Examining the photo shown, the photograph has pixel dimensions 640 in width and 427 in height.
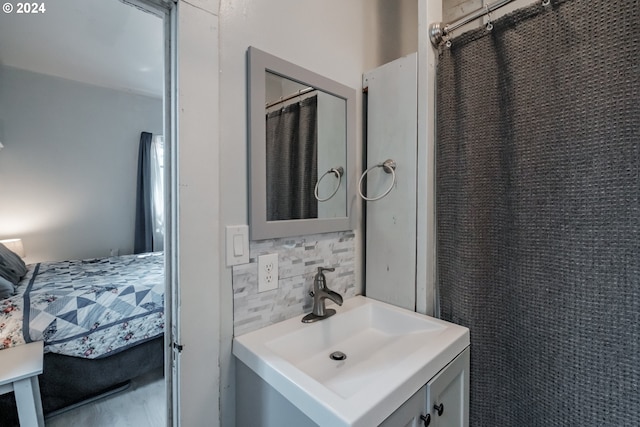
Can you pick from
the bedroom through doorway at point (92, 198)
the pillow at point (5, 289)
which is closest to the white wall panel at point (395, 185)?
the bedroom through doorway at point (92, 198)

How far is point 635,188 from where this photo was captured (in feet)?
2.17

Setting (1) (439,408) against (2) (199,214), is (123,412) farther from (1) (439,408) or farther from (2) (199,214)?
(1) (439,408)

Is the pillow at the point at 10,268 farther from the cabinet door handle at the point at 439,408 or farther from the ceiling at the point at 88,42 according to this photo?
the cabinet door handle at the point at 439,408

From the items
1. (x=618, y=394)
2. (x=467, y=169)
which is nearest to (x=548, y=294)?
(x=618, y=394)

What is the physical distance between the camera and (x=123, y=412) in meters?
1.68

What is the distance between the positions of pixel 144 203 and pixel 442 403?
3.88 meters

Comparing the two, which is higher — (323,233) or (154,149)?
(154,149)

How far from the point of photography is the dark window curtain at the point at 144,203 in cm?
357

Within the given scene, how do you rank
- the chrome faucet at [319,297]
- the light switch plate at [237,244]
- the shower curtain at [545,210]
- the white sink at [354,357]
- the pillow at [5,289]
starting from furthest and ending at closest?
the pillow at [5,289] < the chrome faucet at [319,297] < the light switch plate at [237,244] < the shower curtain at [545,210] < the white sink at [354,357]

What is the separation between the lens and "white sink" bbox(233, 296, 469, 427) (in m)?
0.58

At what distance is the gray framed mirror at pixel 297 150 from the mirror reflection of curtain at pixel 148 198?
10.4 ft

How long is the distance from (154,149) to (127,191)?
0.64 metres

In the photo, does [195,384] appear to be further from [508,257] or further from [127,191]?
[127,191]

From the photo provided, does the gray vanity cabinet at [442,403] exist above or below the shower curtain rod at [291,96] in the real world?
below
